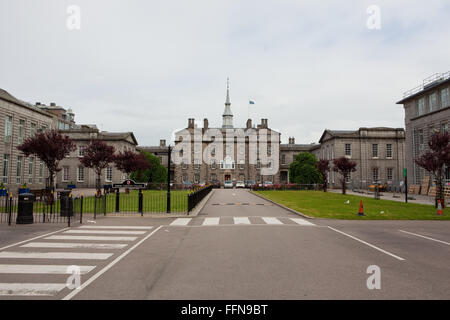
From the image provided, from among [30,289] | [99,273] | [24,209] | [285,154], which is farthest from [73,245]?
[285,154]

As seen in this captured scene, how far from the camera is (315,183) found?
185 feet

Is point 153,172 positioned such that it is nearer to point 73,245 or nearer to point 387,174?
point 387,174

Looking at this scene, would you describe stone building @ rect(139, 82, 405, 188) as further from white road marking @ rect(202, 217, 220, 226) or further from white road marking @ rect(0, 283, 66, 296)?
white road marking @ rect(0, 283, 66, 296)

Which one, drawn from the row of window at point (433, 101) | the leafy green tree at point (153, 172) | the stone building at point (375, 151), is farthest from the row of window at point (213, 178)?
the row of window at point (433, 101)

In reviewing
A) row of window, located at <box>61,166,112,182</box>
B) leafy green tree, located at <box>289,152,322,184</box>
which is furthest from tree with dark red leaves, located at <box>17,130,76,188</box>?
leafy green tree, located at <box>289,152,322,184</box>

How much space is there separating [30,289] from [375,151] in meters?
61.3

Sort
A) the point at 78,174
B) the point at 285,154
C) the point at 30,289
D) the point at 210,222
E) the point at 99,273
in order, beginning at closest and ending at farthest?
the point at 30,289
the point at 99,273
the point at 210,222
the point at 78,174
the point at 285,154

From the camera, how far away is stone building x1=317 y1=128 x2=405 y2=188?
58094 mm

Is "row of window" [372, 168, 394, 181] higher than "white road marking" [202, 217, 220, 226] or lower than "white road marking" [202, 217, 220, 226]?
higher

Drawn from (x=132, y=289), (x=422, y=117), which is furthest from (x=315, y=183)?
(x=132, y=289)

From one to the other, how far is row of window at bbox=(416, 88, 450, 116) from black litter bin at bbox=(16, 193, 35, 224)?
40.3 meters

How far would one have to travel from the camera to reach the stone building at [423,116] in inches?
1441

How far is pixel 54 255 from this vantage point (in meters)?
8.00
